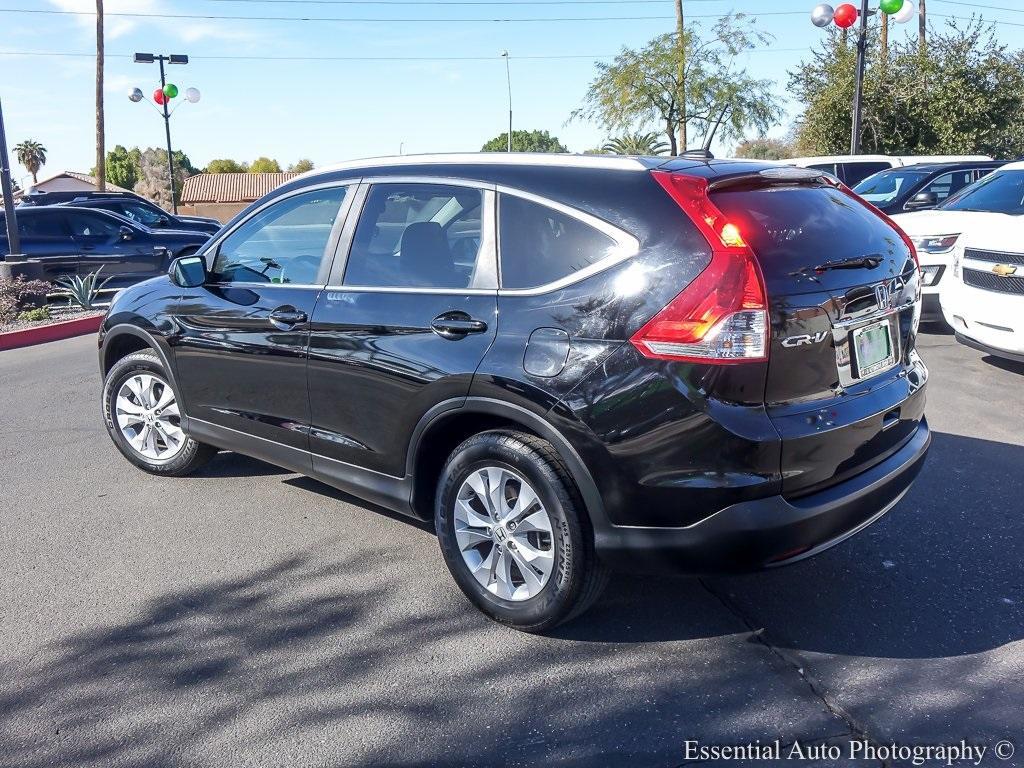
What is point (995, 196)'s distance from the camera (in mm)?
8648

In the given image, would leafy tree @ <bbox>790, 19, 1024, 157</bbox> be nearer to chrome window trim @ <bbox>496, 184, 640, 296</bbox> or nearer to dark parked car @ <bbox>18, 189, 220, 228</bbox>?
dark parked car @ <bbox>18, 189, 220, 228</bbox>

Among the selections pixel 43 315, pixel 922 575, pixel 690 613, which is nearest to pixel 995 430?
pixel 922 575

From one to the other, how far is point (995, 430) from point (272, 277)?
15.2 ft

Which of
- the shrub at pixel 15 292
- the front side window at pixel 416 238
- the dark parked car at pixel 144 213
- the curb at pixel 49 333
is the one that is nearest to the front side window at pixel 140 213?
the dark parked car at pixel 144 213

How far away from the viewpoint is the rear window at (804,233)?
10.2 feet

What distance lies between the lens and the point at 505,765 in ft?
8.98

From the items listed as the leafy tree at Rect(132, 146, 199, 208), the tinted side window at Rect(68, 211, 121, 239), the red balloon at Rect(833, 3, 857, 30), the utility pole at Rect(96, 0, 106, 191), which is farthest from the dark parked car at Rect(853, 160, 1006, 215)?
the leafy tree at Rect(132, 146, 199, 208)

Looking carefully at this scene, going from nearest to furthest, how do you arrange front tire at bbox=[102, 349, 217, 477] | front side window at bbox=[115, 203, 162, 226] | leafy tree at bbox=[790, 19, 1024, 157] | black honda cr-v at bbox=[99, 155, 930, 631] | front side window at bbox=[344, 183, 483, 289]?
black honda cr-v at bbox=[99, 155, 930, 631] < front side window at bbox=[344, 183, 483, 289] < front tire at bbox=[102, 349, 217, 477] < front side window at bbox=[115, 203, 162, 226] < leafy tree at bbox=[790, 19, 1024, 157]

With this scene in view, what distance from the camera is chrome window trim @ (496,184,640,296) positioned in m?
3.17

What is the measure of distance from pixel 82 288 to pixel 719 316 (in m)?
11.8

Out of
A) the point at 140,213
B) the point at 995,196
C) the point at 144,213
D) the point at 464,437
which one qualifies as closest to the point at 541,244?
the point at 464,437

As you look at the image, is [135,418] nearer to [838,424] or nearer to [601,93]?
[838,424]

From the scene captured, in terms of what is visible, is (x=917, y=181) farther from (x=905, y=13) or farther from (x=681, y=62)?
(x=681, y=62)

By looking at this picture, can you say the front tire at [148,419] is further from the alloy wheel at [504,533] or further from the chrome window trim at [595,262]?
the chrome window trim at [595,262]
